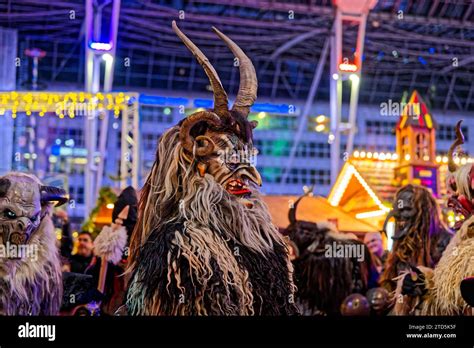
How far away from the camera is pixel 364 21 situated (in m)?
10.4

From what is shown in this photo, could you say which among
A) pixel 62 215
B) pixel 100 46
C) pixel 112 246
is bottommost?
pixel 62 215

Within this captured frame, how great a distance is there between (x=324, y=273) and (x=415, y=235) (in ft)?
1.91

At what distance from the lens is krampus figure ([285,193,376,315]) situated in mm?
4090

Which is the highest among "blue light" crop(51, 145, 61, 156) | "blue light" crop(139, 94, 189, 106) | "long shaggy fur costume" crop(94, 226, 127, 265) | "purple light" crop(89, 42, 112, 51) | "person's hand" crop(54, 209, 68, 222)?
"purple light" crop(89, 42, 112, 51)

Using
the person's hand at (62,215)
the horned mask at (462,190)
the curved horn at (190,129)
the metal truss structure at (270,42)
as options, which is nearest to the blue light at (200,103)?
the metal truss structure at (270,42)

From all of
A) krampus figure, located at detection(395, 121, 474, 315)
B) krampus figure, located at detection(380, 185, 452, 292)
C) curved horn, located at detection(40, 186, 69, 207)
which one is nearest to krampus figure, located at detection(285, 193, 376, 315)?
krampus figure, located at detection(380, 185, 452, 292)

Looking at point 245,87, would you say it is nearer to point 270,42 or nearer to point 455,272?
point 455,272

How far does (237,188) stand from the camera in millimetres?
2012

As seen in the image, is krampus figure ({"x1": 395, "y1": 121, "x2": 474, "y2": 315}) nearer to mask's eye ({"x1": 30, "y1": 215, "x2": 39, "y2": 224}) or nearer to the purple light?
mask's eye ({"x1": 30, "y1": 215, "x2": 39, "y2": 224})

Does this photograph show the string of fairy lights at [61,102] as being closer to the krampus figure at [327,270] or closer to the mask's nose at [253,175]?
the krampus figure at [327,270]

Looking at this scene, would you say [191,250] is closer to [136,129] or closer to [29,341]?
[29,341]

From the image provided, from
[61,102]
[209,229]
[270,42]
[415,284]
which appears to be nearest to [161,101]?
[270,42]

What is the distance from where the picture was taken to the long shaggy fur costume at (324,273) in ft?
13.4

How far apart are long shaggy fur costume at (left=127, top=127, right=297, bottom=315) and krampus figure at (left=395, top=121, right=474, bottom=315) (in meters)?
0.90
